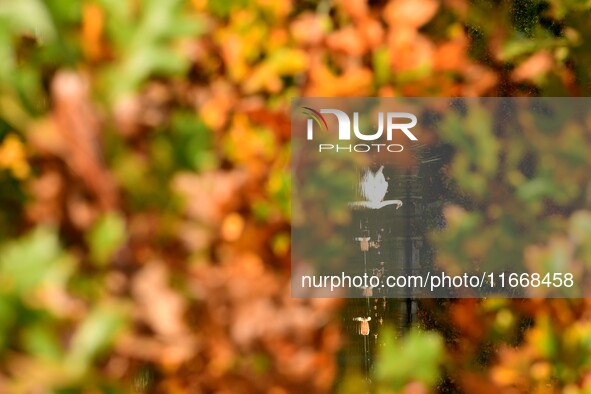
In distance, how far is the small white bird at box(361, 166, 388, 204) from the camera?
0.98m

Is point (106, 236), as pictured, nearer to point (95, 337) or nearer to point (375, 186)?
point (95, 337)

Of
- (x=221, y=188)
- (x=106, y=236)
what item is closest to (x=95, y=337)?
(x=106, y=236)

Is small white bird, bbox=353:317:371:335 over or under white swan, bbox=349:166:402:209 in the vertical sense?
under

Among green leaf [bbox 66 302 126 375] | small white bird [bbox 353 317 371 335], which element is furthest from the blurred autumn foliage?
small white bird [bbox 353 317 371 335]

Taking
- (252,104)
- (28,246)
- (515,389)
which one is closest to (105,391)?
(28,246)

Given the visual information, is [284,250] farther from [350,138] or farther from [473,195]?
[473,195]

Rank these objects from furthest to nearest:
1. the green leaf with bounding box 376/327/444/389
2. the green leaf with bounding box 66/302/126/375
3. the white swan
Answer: the white swan → the green leaf with bounding box 376/327/444/389 → the green leaf with bounding box 66/302/126/375

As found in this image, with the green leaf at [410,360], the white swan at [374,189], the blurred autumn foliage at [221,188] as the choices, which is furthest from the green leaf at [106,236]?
the white swan at [374,189]

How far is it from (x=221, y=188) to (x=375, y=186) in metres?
0.35

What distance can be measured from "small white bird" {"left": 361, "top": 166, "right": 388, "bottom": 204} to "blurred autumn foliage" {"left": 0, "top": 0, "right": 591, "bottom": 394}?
0.10m

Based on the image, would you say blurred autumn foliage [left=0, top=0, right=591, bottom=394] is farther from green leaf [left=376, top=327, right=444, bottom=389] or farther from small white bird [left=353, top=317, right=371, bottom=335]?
small white bird [left=353, top=317, right=371, bottom=335]

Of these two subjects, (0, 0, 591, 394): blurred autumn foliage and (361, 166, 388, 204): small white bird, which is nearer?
(0, 0, 591, 394): blurred autumn foliage

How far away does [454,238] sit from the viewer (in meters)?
0.89

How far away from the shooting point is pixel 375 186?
1021 mm
